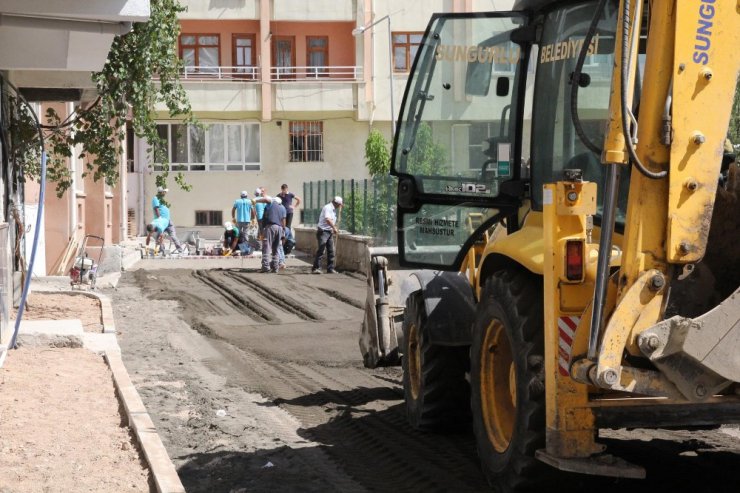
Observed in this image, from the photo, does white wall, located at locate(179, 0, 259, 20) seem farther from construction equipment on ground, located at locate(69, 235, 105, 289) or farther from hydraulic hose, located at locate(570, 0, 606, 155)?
hydraulic hose, located at locate(570, 0, 606, 155)

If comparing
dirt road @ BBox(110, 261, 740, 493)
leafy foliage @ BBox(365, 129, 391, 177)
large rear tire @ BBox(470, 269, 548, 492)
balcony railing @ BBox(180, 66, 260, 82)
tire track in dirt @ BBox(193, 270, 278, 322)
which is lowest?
tire track in dirt @ BBox(193, 270, 278, 322)

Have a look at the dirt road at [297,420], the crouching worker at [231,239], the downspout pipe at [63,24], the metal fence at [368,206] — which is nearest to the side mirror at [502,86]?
the dirt road at [297,420]

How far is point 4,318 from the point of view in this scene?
460 inches

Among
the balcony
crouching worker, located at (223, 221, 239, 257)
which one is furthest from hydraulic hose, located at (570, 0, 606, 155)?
the balcony

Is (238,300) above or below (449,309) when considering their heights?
below

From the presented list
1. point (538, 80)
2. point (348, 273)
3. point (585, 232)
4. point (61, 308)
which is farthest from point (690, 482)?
point (348, 273)

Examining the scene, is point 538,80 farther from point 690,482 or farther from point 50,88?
point 50,88

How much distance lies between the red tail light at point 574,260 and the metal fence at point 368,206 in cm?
1854

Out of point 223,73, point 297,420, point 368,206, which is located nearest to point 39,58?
point 297,420

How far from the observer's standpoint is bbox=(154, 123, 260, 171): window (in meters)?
45.5

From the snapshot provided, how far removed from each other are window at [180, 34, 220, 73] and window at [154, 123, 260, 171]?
2.38 metres

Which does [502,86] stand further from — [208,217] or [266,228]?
[208,217]

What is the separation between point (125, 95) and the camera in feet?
58.0

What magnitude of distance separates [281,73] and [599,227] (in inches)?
1577
